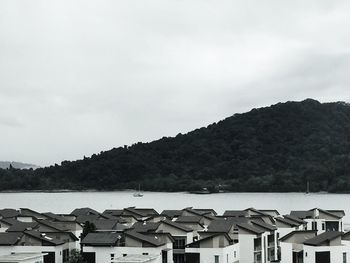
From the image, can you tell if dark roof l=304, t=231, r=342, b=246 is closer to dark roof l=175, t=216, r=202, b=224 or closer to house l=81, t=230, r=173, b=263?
house l=81, t=230, r=173, b=263

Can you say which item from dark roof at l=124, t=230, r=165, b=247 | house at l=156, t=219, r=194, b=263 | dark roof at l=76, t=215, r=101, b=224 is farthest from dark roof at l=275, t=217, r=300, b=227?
dark roof at l=76, t=215, r=101, b=224

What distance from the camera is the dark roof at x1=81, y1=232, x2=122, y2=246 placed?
29.5 m

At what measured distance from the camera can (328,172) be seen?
117 metres

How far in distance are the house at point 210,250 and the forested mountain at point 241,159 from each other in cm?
8918

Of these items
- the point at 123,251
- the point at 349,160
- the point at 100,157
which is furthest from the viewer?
the point at 100,157

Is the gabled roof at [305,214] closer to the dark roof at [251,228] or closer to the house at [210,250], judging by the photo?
the dark roof at [251,228]

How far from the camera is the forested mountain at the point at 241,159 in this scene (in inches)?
4764

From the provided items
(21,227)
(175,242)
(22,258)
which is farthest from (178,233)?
(22,258)

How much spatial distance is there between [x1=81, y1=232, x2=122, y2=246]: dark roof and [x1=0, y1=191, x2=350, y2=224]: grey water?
2068 inches

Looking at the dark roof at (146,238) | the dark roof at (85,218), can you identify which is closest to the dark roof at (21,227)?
the dark roof at (85,218)

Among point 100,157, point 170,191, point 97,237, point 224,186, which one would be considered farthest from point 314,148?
point 97,237

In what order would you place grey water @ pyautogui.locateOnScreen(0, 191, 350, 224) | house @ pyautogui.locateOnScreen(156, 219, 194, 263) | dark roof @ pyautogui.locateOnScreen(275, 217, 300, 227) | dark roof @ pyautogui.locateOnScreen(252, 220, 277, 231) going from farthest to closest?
grey water @ pyautogui.locateOnScreen(0, 191, 350, 224)
dark roof @ pyautogui.locateOnScreen(275, 217, 300, 227)
dark roof @ pyautogui.locateOnScreen(252, 220, 277, 231)
house @ pyautogui.locateOnScreen(156, 219, 194, 263)

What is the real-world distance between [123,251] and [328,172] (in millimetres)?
92462

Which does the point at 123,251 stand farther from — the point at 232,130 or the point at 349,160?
the point at 232,130
